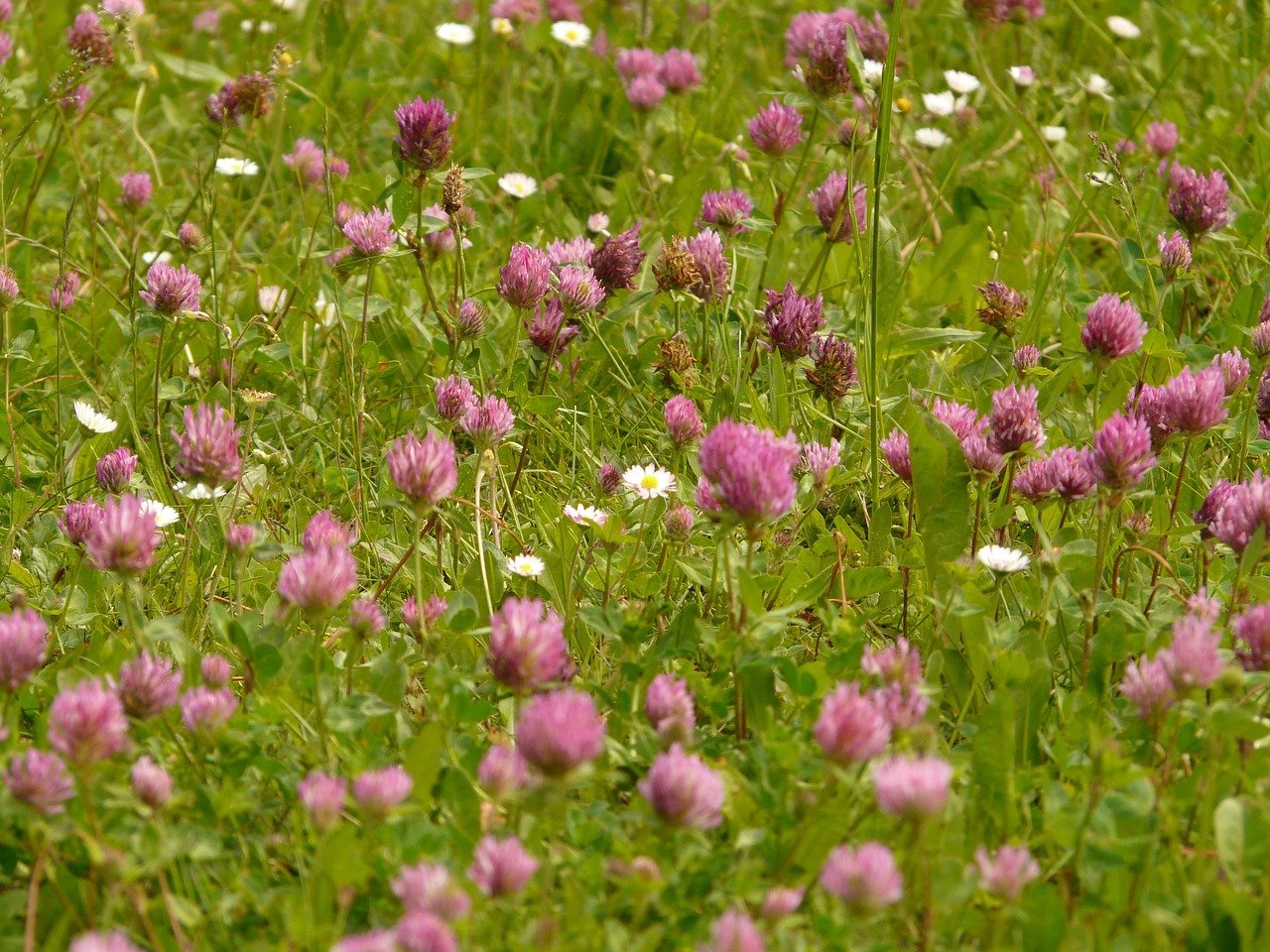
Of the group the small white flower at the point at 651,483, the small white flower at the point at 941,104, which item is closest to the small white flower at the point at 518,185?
the small white flower at the point at 941,104

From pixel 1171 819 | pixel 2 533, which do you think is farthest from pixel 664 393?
pixel 1171 819

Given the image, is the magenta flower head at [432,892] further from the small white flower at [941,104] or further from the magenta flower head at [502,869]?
the small white flower at [941,104]

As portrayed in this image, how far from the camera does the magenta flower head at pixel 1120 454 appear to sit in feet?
6.09

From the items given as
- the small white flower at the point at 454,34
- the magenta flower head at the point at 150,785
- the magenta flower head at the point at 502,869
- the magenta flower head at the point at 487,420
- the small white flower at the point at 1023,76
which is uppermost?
the magenta flower head at the point at 502,869

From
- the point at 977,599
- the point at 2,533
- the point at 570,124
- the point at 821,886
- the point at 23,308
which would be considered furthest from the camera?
the point at 570,124

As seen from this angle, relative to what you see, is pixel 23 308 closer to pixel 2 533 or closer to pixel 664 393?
pixel 2 533

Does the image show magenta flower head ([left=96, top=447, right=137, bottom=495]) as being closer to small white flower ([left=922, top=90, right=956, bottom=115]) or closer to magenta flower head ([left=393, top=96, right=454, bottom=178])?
magenta flower head ([left=393, top=96, right=454, bottom=178])

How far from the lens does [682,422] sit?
7.34ft

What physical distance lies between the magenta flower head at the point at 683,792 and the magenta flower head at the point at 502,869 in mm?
128

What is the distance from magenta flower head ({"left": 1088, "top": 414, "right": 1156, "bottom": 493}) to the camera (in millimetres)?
1856

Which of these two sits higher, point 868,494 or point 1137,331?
point 1137,331

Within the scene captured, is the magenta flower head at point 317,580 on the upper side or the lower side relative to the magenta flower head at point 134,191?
upper

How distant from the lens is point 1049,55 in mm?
4156

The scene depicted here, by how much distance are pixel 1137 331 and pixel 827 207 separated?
2.42 ft
